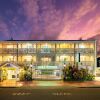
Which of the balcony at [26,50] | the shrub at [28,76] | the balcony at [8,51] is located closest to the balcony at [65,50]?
the balcony at [26,50]

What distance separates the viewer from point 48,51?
8588 centimetres

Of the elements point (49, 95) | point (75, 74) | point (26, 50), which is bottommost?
point (49, 95)

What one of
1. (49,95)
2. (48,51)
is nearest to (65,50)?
(48,51)

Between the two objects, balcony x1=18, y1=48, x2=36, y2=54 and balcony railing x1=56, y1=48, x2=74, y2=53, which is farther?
balcony railing x1=56, y1=48, x2=74, y2=53

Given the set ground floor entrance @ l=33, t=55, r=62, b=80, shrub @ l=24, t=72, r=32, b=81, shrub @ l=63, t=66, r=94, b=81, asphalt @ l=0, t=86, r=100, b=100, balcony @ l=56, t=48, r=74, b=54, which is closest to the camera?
asphalt @ l=0, t=86, r=100, b=100

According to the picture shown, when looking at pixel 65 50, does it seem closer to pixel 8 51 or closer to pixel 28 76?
pixel 8 51

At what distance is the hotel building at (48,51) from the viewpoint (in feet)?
279

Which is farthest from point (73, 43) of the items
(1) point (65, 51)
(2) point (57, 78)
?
(2) point (57, 78)

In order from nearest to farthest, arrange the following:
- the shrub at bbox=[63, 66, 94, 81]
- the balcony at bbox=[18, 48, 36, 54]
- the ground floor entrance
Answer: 1. the shrub at bbox=[63, 66, 94, 81]
2. the ground floor entrance
3. the balcony at bbox=[18, 48, 36, 54]

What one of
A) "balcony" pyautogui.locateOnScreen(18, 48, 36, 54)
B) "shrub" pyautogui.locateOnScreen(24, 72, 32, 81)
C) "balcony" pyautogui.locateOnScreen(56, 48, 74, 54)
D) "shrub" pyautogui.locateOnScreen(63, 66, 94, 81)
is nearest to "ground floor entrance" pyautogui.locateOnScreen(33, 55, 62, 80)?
"shrub" pyautogui.locateOnScreen(24, 72, 32, 81)

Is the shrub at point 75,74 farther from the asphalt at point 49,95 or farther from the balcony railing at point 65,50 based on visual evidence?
the asphalt at point 49,95

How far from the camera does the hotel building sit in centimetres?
8519

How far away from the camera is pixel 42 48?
85875 mm

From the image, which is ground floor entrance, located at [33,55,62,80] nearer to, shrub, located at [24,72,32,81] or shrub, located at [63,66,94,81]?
shrub, located at [24,72,32,81]
